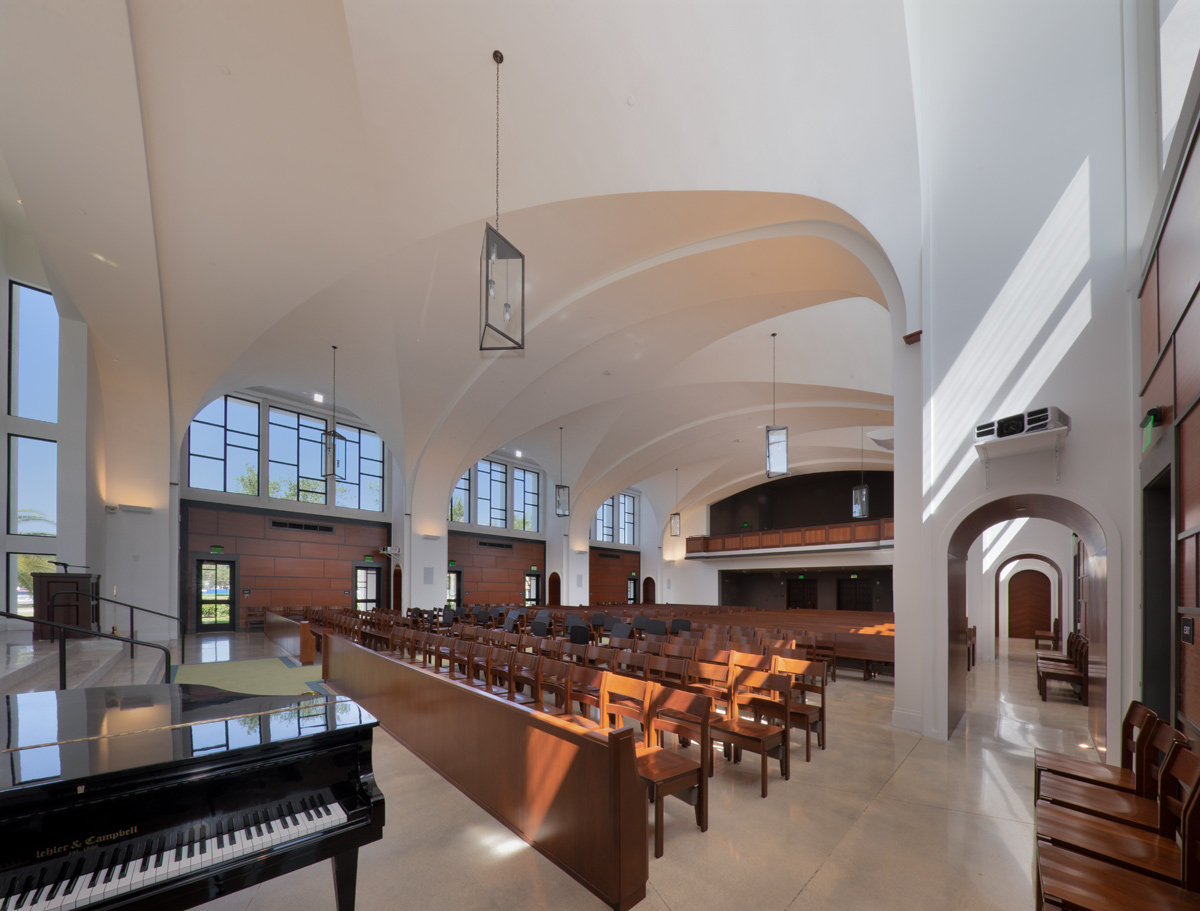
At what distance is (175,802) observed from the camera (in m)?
1.95

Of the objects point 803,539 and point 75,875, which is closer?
point 75,875

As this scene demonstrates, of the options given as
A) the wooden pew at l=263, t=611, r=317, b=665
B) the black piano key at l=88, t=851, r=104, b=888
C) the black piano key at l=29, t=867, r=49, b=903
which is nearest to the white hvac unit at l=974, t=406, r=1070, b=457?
the black piano key at l=88, t=851, r=104, b=888

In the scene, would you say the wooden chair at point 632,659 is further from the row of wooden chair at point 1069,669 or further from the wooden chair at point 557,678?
the row of wooden chair at point 1069,669

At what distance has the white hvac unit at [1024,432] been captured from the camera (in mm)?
4789

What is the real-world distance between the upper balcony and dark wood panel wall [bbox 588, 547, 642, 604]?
3.07m

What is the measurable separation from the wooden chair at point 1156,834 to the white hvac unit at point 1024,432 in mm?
2963

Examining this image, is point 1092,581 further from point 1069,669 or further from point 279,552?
point 279,552

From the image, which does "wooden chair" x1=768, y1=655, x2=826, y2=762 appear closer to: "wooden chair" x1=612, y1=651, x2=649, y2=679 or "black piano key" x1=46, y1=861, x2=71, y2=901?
"wooden chair" x1=612, y1=651, x2=649, y2=679

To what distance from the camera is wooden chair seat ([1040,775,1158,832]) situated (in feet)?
8.12

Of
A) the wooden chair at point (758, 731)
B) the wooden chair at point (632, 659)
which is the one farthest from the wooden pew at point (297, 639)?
the wooden chair at point (758, 731)

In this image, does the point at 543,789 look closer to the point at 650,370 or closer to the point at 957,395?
the point at 957,395

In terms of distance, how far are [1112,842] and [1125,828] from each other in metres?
0.26

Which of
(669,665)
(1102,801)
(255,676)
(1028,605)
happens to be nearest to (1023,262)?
(1102,801)

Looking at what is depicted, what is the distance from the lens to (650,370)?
42.8ft
